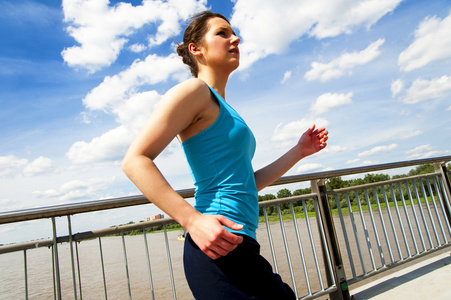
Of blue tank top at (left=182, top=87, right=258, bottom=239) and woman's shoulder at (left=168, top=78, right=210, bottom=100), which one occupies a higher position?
woman's shoulder at (left=168, top=78, right=210, bottom=100)

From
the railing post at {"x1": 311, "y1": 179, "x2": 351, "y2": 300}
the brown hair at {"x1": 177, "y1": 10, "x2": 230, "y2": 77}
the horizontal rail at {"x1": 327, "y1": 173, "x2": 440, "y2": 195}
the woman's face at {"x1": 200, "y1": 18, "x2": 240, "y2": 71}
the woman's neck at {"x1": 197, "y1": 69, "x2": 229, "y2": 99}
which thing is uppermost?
the brown hair at {"x1": 177, "y1": 10, "x2": 230, "y2": 77}

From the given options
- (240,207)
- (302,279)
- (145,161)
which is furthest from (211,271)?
(302,279)

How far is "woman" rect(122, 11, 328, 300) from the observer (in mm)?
783

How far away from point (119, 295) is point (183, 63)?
2698mm

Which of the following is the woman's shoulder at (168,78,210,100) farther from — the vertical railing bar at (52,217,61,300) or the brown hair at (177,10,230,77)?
the vertical railing bar at (52,217,61,300)

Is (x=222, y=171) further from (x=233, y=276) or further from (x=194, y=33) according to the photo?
(x=194, y=33)

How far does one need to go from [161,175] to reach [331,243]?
98.4 inches

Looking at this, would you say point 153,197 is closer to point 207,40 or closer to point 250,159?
point 250,159

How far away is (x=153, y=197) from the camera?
2.59 feet

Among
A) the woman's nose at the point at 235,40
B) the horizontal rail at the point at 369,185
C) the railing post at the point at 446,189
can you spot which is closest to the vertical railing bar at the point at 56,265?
the woman's nose at the point at 235,40

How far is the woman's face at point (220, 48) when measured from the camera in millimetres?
1230

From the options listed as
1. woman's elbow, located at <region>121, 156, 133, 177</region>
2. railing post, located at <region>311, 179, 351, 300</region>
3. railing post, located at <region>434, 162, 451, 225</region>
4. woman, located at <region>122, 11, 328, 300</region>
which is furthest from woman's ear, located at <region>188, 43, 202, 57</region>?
railing post, located at <region>434, 162, 451, 225</region>

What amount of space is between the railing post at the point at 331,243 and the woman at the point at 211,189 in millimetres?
1986

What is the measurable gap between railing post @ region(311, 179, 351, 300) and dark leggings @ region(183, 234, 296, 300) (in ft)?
6.94
